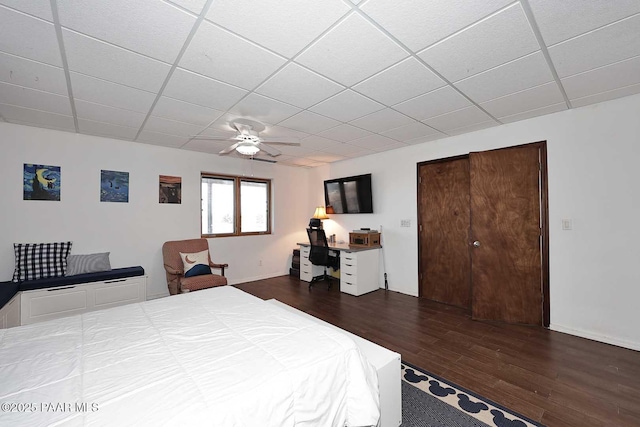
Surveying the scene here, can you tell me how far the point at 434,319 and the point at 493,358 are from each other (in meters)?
0.99

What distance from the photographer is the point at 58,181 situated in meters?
3.66

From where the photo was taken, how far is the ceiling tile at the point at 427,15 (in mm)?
1540

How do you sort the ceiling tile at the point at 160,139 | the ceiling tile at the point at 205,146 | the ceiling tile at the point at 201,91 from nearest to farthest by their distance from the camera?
1. the ceiling tile at the point at 201,91
2. the ceiling tile at the point at 160,139
3. the ceiling tile at the point at 205,146

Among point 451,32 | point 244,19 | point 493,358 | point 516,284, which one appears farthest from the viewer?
point 516,284

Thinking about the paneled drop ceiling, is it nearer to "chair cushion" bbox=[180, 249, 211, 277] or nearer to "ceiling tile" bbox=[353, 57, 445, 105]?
"ceiling tile" bbox=[353, 57, 445, 105]

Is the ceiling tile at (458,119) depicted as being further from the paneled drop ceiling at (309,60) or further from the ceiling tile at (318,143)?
the ceiling tile at (318,143)

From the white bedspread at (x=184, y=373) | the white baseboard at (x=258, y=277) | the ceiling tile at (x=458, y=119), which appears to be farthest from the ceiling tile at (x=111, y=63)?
the white baseboard at (x=258, y=277)

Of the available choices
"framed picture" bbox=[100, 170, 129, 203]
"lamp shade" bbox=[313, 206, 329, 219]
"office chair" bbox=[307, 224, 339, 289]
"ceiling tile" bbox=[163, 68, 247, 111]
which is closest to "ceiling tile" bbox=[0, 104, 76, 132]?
"framed picture" bbox=[100, 170, 129, 203]

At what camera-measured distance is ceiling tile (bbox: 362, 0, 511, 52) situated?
1.54 m

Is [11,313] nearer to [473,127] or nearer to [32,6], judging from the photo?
[32,6]

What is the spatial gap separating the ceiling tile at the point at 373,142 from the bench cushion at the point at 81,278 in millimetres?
3769

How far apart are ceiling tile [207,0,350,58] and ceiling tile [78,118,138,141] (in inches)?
109

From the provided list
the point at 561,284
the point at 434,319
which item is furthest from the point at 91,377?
the point at 561,284

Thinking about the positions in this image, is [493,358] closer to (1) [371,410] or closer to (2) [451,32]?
(1) [371,410]
